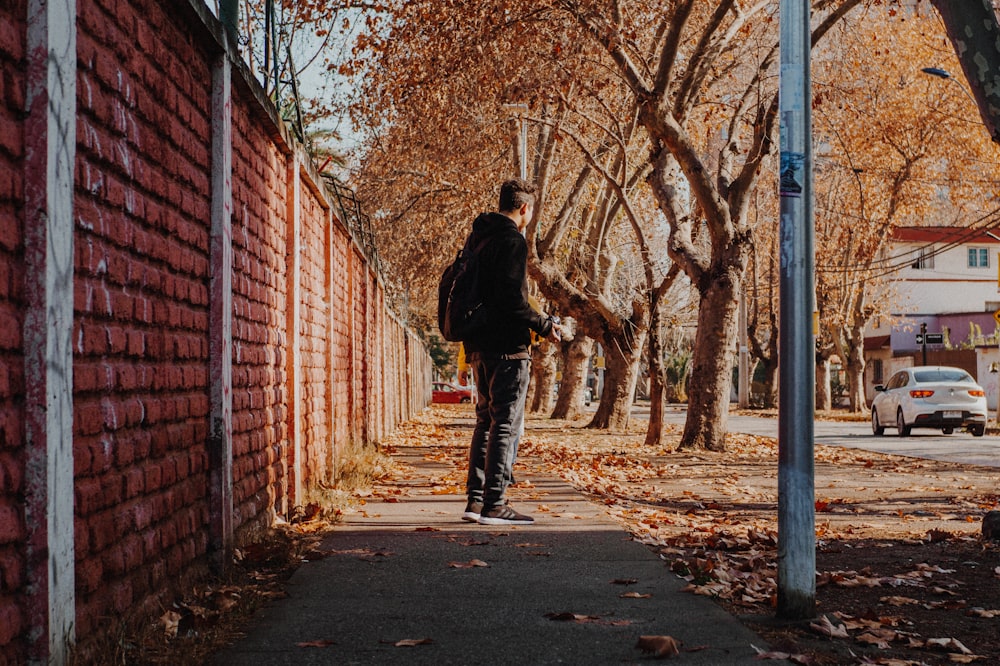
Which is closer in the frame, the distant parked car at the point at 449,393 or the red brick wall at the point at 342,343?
the red brick wall at the point at 342,343

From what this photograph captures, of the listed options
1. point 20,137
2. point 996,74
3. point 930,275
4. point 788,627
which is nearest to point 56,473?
point 20,137

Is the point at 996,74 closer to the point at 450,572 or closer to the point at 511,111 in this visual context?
the point at 450,572

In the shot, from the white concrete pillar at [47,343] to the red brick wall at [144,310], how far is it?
0.03 metres

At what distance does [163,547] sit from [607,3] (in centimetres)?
1371

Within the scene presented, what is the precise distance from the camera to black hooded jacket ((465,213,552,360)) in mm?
7102

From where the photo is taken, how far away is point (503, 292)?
279 inches

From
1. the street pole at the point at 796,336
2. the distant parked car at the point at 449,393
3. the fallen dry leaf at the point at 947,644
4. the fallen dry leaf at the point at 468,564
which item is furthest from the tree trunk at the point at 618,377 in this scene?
the distant parked car at the point at 449,393

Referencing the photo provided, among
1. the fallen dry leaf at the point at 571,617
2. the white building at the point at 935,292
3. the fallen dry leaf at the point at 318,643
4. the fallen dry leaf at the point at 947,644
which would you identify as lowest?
the fallen dry leaf at the point at 947,644

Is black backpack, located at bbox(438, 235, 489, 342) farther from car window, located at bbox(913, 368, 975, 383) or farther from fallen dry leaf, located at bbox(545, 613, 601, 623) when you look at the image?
car window, located at bbox(913, 368, 975, 383)

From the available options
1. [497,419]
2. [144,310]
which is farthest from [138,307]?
[497,419]

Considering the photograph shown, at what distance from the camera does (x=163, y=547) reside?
4.32 meters

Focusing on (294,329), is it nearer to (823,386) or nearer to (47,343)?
(47,343)

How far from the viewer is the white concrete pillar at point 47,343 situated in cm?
297

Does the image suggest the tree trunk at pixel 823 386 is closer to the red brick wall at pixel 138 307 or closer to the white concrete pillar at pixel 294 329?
the white concrete pillar at pixel 294 329
